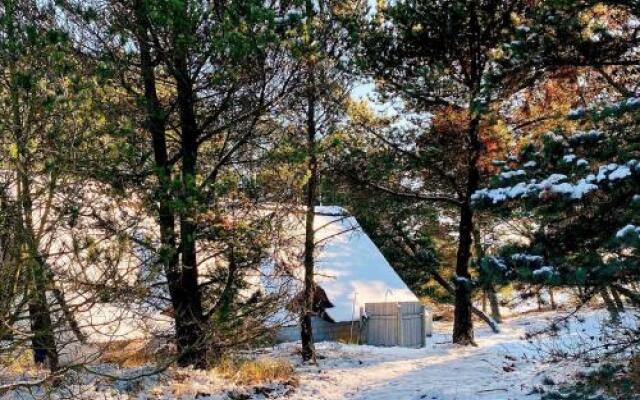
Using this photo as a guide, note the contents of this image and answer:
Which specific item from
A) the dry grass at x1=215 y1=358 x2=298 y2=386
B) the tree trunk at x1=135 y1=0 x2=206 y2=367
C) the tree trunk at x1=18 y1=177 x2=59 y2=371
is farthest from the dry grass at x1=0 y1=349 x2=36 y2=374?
the dry grass at x1=215 y1=358 x2=298 y2=386

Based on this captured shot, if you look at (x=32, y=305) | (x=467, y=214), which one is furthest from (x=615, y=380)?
(x=467, y=214)

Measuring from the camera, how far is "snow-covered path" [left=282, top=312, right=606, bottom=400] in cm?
958

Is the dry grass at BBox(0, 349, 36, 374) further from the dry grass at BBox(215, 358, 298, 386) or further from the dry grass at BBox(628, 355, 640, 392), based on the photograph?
the dry grass at BBox(628, 355, 640, 392)

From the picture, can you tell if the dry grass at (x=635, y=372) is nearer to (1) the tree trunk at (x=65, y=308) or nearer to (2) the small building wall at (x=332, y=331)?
(1) the tree trunk at (x=65, y=308)

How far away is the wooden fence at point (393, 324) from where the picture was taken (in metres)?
16.7

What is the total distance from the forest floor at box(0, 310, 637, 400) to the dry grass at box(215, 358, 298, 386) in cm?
20

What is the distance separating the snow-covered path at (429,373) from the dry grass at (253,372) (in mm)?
362

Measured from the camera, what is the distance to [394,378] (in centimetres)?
1120

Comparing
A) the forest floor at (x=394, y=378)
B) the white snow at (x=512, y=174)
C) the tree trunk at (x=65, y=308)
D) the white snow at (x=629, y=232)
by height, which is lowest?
the forest floor at (x=394, y=378)

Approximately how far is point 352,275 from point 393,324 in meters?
2.50

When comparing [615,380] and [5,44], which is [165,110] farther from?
[615,380]

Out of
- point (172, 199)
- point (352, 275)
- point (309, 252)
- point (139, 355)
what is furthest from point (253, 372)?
point (352, 275)

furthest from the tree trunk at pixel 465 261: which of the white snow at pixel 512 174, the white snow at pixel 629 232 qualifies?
the white snow at pixel 629 232

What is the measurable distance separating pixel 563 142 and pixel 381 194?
31.0 ft
